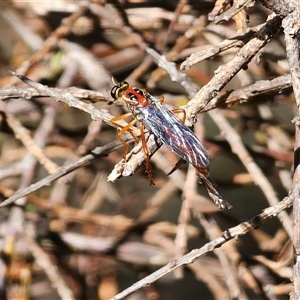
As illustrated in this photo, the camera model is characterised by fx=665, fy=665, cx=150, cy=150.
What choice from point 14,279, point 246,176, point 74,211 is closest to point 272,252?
point 246,176

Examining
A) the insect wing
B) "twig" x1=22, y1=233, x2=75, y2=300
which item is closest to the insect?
the insect wing

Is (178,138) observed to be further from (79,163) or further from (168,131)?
(79,163)

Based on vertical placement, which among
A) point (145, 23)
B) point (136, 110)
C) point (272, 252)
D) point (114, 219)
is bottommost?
point (272, 252)

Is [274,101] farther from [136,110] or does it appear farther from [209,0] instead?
[136,110]

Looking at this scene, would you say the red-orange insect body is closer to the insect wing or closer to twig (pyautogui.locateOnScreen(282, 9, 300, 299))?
the insect wing

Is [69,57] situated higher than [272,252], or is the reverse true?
[69,57]

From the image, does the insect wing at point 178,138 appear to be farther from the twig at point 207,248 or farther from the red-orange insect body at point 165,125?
the twig at point 207,248

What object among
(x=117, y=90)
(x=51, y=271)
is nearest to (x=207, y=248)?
(x=117, y=90)

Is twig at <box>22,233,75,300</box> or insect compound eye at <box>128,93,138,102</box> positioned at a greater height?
insect compound eye at <box>128,93,138,102</box>
